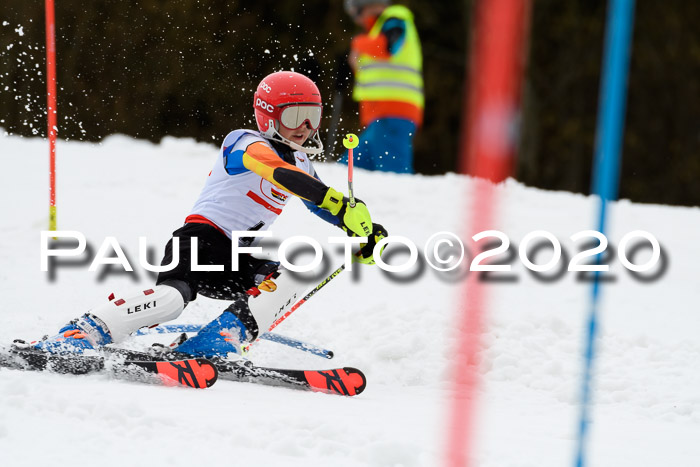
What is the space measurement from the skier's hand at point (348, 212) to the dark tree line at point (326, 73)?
436 centimetres

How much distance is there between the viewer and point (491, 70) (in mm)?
1246

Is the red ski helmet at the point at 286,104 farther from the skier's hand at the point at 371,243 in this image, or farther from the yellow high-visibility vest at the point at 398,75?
the yellow high-visibility vest at the point at 398,75

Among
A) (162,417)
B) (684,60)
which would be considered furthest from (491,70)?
(684,60)

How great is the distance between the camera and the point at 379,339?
4.15 m

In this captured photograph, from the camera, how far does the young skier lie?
3.34 meters

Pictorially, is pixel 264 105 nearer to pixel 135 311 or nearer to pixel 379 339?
pixel 135 311

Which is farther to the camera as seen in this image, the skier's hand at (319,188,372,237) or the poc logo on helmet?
the poc logo on helmet

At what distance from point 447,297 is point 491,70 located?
363cm

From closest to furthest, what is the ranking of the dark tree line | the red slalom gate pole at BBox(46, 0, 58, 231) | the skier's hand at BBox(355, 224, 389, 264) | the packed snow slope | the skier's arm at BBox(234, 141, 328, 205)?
the packed snow slope, the skier's arm at BBox(234, 141, 328, 205), the skier's hand at BBox(355, 224, 389, 264), the red slalom gate pole at BBox(46, 0, 58, 231), the dark tree line

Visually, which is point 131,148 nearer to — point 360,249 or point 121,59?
point 121,59

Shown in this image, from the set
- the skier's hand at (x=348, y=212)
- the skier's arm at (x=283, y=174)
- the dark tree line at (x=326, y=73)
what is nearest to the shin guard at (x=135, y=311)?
the skier's arm at (x=283, y=174)

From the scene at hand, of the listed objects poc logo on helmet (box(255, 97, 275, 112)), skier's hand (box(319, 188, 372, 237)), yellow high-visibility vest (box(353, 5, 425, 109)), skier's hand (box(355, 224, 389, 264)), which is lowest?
skier's hand (box(355, 224, 389, 264))

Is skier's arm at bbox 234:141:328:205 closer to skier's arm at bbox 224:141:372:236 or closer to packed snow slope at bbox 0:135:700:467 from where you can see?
skier's arm at bbox 224:141:372:236

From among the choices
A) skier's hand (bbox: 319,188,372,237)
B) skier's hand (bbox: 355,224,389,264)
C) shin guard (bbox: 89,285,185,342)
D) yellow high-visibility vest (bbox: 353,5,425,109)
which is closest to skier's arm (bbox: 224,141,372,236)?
skier's hand (bbox: 319,188,372,237)
